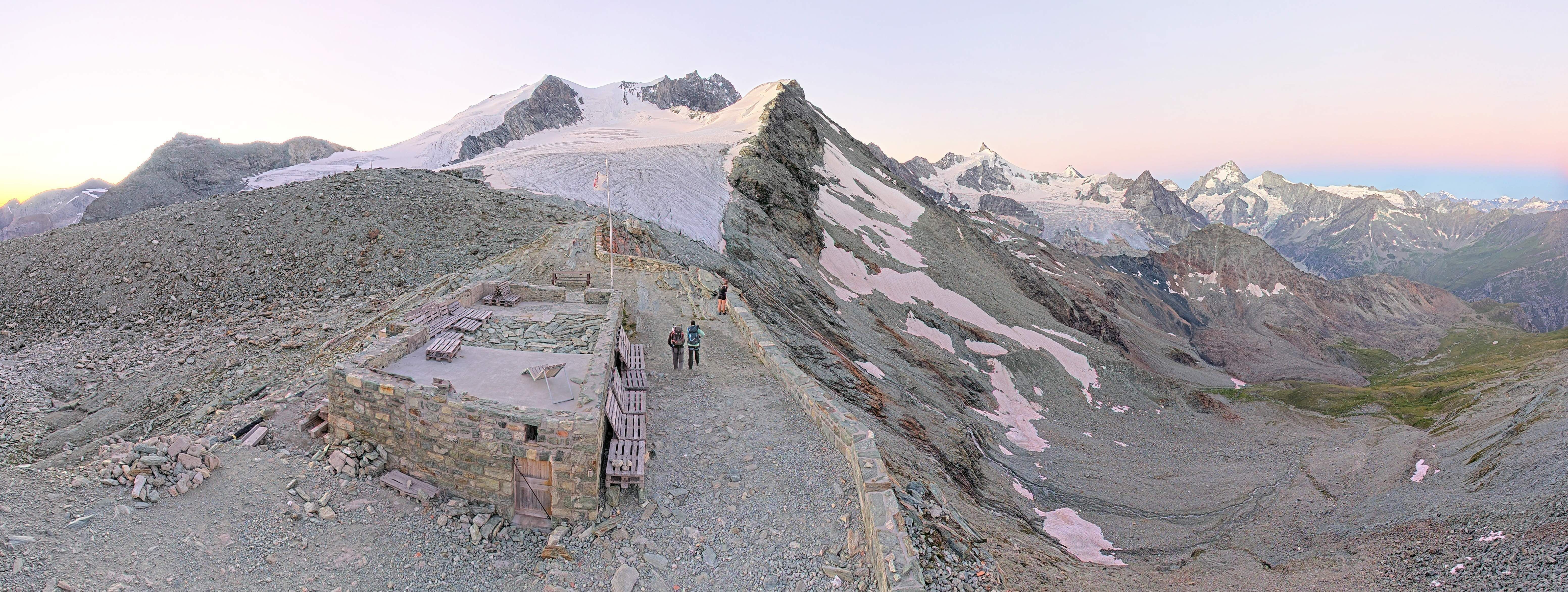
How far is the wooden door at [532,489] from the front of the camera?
9914 millimetres

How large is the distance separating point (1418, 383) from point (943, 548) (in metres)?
96.6

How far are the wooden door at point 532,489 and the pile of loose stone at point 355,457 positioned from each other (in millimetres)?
2519

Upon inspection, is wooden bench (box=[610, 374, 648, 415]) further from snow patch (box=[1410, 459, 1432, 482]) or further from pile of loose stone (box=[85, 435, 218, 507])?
snow patch (box=[1410, 459, 1432, 482])

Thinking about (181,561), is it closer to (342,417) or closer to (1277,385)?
(342,417)

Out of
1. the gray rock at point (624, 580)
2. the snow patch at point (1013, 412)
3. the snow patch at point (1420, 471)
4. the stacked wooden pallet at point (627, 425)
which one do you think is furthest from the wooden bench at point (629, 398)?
the snow patch at point (1420, 471)

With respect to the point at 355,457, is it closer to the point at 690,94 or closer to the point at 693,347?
the point at 693,347

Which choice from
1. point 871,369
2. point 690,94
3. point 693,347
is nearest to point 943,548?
point 693,347

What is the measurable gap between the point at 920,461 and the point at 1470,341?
159430mm

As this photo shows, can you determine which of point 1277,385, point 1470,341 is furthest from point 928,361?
point 1470,341

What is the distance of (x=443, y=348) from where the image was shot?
12.6 metres

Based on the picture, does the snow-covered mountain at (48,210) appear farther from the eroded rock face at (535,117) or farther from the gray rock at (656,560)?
the gray rock at (656,560)

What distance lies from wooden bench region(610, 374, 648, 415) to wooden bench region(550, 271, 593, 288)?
31.5 feet

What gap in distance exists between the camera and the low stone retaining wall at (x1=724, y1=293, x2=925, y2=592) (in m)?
8.41

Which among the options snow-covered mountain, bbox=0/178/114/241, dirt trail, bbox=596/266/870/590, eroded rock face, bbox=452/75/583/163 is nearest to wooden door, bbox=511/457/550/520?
dirt trail, bbox=596/266/870/590
